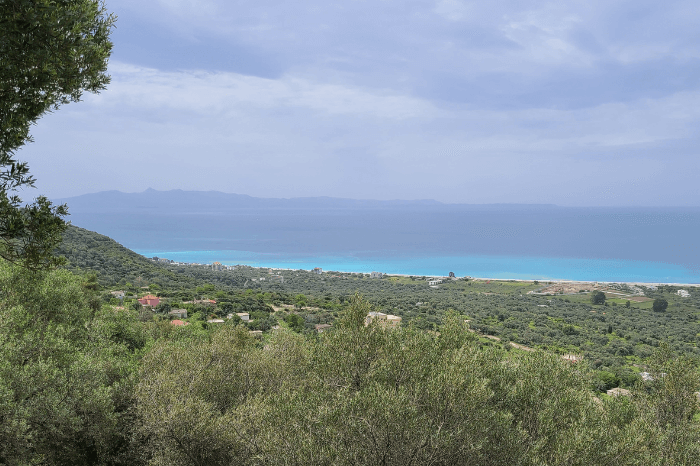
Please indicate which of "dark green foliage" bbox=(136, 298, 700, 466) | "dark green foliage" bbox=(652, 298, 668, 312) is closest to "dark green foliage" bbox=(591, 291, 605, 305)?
"dark green foliage" bbox=(652, 298, 668, 312)

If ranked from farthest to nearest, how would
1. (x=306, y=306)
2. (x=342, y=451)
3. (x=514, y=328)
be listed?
(x=306, y=306) < (x=514, y=328) < (x=342, y=451)

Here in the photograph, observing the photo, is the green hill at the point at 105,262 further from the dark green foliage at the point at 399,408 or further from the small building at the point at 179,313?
A: the dark green foliage at the point at 399,408

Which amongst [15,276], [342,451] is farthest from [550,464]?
[15,276]

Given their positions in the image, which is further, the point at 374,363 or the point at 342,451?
the point at 374,363

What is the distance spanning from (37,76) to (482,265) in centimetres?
12707

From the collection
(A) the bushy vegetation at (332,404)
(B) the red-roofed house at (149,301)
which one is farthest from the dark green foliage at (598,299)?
(B) the red-roofed house at (149,301)

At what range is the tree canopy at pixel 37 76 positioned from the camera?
5.17 meters

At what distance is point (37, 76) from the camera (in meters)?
5.80

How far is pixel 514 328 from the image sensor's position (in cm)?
4016

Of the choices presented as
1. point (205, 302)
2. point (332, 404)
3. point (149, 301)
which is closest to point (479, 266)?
point (205, 302)

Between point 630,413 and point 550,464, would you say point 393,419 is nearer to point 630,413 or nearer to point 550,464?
point 550,464

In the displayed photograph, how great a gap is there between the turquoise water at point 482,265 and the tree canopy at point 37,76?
106 metres

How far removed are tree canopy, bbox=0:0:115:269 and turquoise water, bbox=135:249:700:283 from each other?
106380 millimetres

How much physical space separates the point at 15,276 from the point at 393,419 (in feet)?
51.6
